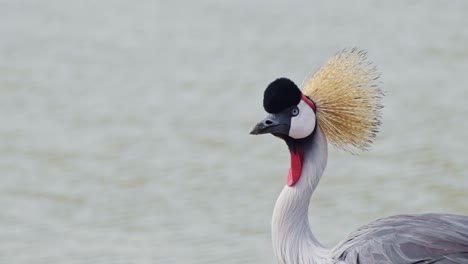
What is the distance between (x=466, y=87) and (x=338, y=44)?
39.6 inches

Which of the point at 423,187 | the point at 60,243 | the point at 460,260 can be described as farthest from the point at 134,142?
the point at 460,260

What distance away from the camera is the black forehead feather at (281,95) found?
3180mm

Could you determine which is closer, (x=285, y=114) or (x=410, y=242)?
(x=410, y=242)

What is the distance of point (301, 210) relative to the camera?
3.28 m

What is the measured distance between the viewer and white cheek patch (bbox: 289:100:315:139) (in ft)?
10.6

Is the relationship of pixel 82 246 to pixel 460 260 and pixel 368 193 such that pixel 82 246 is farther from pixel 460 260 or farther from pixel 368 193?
pixel 460 260

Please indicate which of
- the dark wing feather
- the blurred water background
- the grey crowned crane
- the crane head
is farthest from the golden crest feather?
the blurred water background

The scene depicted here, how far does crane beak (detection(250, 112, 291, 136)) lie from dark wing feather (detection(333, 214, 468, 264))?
0.37 m

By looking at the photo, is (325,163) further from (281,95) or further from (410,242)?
(410,242)

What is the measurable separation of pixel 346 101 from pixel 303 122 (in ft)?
0.71

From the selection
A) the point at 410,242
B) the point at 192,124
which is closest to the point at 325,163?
the point at 410,242

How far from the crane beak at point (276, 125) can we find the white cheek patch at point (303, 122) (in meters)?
0.02

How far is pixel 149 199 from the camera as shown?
198 inches

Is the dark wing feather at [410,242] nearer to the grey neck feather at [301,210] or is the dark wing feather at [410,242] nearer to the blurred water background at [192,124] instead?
the grey neck feather at [301,210]
